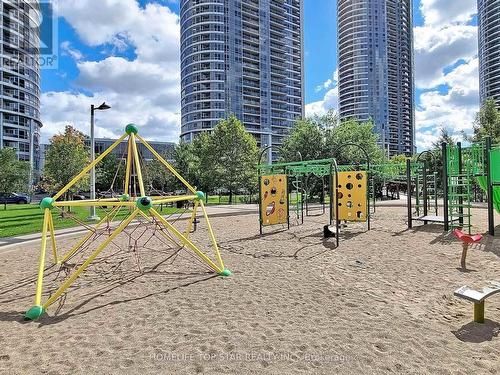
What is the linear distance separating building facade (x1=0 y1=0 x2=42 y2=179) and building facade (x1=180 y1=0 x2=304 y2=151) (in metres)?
37.8

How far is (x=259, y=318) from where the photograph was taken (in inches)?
164

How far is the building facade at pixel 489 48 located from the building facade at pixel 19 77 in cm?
11954

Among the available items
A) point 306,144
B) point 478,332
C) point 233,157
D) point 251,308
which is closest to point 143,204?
point 251,308

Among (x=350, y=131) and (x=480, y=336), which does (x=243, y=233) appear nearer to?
(x=480, y=336)

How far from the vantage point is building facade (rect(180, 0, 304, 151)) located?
9319 centimetres

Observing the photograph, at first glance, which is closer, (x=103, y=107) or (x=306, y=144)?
(x=103, y=107)

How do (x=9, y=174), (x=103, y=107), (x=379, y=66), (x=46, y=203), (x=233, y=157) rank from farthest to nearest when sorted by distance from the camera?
(x=379, y=66) → (x=233, y=157) → (x=9, y=174) → (x=103, y=107) → (x=46, y=203)

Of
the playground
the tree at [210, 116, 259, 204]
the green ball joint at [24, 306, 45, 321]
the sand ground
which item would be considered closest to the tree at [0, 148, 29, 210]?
the tree at [210, 116, 259, 204]

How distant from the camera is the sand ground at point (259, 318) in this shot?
3137 mm

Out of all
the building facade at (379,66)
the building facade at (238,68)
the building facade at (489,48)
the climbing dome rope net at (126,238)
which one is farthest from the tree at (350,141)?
the building facade at (379,66)

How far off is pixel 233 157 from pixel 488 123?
76.9 feet

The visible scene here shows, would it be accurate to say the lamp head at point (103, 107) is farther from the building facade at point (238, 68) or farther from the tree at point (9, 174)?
the building facade at point (238, 68)

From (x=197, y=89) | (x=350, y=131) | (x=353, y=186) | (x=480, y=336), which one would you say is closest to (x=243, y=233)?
(x=353, y=186)

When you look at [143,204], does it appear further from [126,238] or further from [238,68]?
[238,68]
